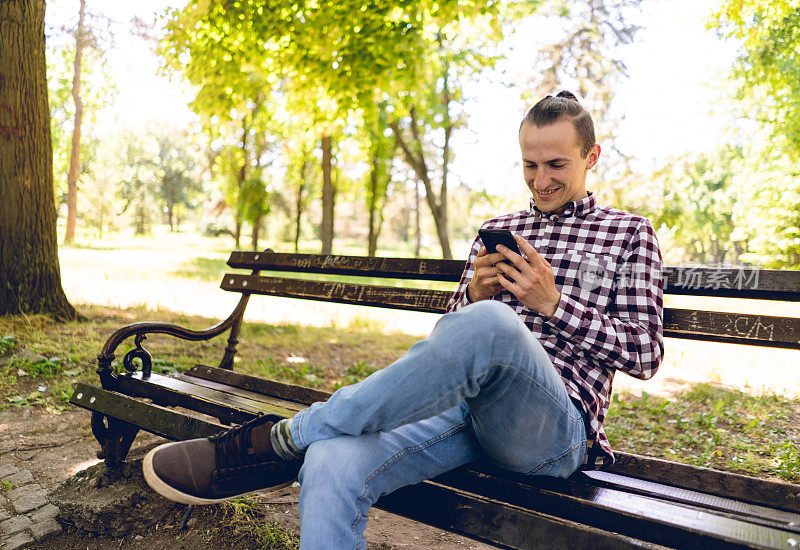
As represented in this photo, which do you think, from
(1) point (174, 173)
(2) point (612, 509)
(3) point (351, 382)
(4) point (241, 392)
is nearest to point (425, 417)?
(2) point (612, 509)

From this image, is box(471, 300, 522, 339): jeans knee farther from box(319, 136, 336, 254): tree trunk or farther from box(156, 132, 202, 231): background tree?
box(156, 132, 202, 231): background tree

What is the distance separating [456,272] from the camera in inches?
119

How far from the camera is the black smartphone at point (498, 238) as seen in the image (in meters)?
2.08

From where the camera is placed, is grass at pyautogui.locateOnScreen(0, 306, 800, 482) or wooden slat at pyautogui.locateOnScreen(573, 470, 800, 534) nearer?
wooden slat at pyautogui.locateOnScreen(573, 470, 800, 534)

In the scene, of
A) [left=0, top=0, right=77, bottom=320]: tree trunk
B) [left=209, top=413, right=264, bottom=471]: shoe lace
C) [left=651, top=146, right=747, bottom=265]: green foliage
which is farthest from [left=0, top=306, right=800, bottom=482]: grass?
[left=651, top=146, right=747, bottom=265]: green foliage

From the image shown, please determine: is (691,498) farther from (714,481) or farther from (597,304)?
(597,304)

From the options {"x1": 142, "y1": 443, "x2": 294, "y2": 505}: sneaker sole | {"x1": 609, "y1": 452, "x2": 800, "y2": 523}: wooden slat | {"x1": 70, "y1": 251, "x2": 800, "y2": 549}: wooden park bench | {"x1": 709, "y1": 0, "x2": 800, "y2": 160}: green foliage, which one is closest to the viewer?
{"x1": 70, "y1": 251, "x2": 800, "y2": 549}: wooden park bench

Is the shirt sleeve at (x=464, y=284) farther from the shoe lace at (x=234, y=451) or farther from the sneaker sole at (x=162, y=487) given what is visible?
the sneaker sole at (x=162, y=487)

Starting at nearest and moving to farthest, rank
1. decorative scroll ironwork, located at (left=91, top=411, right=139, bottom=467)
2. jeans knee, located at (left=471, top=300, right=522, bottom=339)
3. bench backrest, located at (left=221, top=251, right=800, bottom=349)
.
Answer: jeans knee, located at (left=471, top=300, right=522, bottom=339) → bench backrest, located at (left=221, top=251, right=800, bottom=349) → decorative scroll ironwork, located at (left=91, top=411, right=139, bottom=467)

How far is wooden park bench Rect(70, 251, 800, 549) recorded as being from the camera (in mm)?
1595

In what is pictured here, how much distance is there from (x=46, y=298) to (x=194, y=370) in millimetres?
3273

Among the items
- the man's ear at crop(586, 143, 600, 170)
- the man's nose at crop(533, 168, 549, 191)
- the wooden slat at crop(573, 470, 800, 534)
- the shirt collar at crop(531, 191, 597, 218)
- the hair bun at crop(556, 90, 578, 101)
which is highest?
the hair bun at crop(556, 90, 578, 101)

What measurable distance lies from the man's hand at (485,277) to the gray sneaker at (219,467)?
92 centimetres

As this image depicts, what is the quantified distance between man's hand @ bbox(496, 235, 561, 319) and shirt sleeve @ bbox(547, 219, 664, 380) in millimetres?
41
